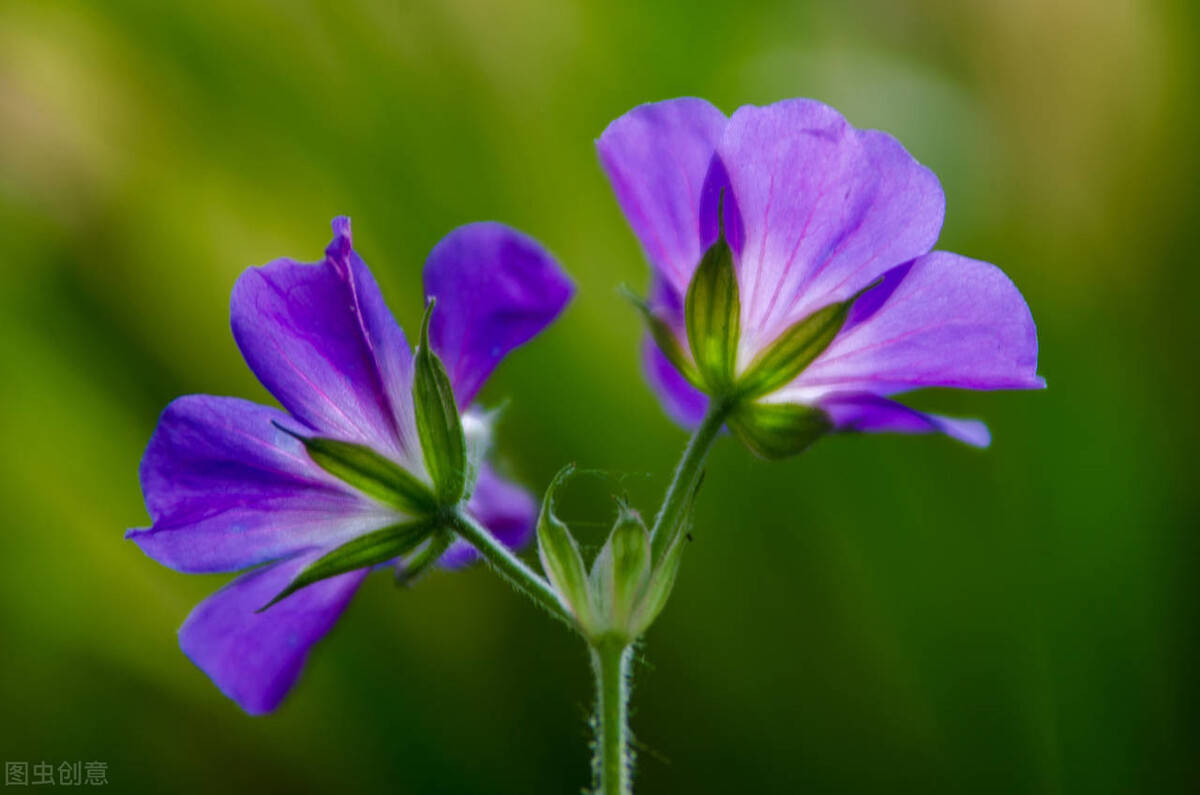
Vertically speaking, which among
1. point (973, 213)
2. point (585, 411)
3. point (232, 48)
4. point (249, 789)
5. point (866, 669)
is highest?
point (973, 213)

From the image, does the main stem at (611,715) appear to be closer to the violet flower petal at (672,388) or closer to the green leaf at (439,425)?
the green leaf at (439,425)

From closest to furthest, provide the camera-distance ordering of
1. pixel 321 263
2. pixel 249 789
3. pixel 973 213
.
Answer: pixel 321 263 < pixel 249 789 < pixel 973 213

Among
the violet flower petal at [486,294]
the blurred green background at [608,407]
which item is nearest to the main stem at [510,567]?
the violet flower petal at [486,294]

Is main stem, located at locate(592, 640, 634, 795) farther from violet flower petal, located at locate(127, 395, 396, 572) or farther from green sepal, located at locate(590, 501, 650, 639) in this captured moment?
violet flower petal, located at locate(127, 395, 396, 572)

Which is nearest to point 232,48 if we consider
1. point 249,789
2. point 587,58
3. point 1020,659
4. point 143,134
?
point 143,134

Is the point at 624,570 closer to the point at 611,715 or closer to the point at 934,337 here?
the point at 611,715

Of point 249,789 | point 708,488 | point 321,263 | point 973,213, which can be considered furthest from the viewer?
point 973,213

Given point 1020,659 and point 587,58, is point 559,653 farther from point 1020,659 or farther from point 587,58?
point 587,58
